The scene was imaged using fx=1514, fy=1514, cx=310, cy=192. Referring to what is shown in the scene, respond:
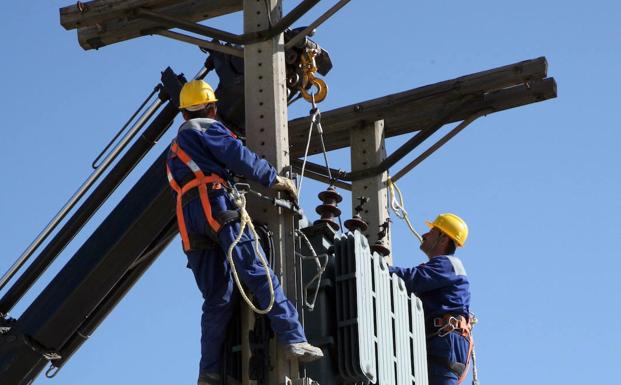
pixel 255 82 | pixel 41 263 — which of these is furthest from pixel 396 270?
pixel 41 263

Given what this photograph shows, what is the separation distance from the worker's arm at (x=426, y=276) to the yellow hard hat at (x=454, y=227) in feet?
2.34

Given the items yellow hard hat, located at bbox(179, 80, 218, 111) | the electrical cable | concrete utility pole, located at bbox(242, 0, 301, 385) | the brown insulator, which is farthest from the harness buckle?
yellow hard hat, located at bbox(179, 80, 218, 111)

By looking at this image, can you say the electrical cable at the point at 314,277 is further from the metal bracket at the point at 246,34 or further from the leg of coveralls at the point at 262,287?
the metal bracket at the point at 246,34

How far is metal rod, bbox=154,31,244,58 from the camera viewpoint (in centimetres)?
1062

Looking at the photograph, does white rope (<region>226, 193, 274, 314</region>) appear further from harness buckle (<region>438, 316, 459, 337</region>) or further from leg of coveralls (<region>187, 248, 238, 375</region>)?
harness buckle (<region>438, 316, 459, 337</region>)

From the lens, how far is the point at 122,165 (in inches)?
491

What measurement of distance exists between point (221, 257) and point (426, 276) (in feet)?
8.24

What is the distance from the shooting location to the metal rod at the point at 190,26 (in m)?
10.6

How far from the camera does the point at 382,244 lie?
41.7ft

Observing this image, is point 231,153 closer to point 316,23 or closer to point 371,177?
point 316,23

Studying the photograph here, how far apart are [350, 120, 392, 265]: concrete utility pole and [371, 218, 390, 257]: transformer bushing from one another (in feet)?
0.33

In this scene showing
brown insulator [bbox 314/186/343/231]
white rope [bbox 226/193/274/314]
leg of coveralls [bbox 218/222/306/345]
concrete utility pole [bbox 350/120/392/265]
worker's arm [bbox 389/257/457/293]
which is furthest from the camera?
concrete utility pole [bbox 350/120/392/265]

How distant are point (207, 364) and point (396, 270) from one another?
248 centimetres

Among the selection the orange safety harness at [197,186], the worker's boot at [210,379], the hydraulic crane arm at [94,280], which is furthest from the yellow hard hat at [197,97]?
the worker's boot at [210,379]
